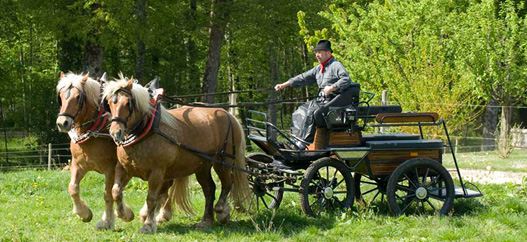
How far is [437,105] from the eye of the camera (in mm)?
18797

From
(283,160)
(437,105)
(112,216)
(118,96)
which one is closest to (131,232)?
(112,216)

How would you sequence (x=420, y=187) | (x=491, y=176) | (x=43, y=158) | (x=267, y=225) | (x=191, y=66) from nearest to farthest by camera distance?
(x=267, y=225), (x=420, y=187), (x=491, y=176), (x=43, y=158), (x=191, y=66)

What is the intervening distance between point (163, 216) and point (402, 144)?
117 inches

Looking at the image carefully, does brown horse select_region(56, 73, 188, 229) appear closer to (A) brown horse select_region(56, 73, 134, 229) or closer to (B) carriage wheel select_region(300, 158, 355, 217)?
(A) brown horse select_region(56, 73, 134, 229)

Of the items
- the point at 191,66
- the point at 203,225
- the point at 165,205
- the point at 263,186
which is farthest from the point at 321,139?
the point at 191,66

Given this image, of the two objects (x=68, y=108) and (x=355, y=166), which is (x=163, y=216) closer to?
(x=68, y=108)

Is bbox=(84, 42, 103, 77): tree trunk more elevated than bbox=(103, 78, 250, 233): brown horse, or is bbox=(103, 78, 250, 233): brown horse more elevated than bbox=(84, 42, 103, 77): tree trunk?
bbox=(84, 42, 103, 77): tree trunk

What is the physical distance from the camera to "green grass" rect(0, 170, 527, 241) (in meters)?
7.68

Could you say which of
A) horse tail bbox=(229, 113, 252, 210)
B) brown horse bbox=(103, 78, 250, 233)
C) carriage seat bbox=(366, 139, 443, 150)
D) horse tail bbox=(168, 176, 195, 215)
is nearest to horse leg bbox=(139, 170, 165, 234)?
brown horse bbox=(103, 78, 250, 233)

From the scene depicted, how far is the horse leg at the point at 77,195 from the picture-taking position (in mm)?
8125

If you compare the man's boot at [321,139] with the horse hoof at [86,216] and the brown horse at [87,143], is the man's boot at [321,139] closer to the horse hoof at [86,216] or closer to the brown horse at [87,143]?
the brown horse at [87,143]

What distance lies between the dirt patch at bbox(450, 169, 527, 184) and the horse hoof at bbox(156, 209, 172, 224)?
5.82m

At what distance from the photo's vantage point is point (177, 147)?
8047mm

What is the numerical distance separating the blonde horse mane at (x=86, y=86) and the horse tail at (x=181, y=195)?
1393 millimetres
